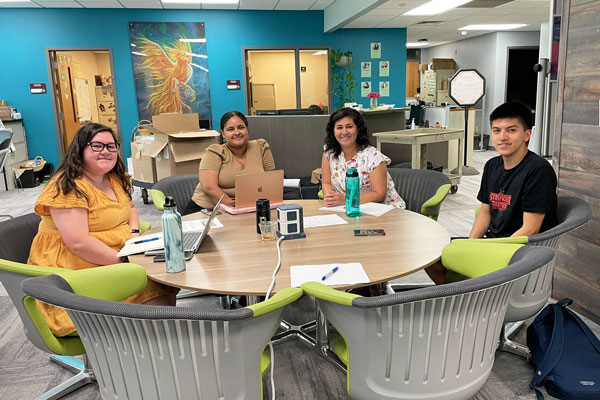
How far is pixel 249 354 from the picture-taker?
1170mm

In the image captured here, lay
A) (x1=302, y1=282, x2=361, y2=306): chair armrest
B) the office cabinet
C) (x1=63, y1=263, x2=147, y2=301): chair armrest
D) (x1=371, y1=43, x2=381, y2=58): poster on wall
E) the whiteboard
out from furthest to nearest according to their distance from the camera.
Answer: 1. the whiteboard
2. (x1=371, y1=43, x2=381, y2=58): poster on wall
3. the office cabinet
4. (x1=63, y1=263, x2=147, y2=301): chair armrest
5. (x1=302, y1=282, x2=361, y2=306): chair armrest

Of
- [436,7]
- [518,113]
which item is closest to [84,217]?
[518,113]

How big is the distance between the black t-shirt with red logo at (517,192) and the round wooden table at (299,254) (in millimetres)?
343

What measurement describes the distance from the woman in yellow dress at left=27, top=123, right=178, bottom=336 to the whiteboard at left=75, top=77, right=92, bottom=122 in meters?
8.59

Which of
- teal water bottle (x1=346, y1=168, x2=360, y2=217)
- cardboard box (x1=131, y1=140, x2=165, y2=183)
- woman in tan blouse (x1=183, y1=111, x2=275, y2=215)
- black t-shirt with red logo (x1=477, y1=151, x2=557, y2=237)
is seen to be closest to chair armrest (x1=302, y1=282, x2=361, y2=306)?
teal water bottle (x1=346, y1=168, x2=360, y2=217)

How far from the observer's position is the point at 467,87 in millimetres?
7547

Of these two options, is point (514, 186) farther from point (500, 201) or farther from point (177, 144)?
point (177, 144)

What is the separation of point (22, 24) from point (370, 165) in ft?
23.8


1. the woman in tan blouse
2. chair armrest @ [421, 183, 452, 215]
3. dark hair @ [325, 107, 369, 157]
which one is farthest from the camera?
the woman in tan blouse

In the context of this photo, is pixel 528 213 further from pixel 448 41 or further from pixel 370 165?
pixel 448 41

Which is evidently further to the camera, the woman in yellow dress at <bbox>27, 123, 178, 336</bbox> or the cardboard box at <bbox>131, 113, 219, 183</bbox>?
the cardboard box at <bbox>131, 113, 219, 183</bbox>

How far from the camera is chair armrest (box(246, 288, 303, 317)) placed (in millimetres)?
1083

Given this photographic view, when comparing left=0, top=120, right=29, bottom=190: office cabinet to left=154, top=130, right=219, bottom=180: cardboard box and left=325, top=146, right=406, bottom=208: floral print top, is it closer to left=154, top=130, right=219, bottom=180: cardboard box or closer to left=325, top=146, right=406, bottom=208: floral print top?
left=154, top=130, right=219, bottom=180: cardboard box

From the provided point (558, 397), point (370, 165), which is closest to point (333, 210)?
point (370, 165)
